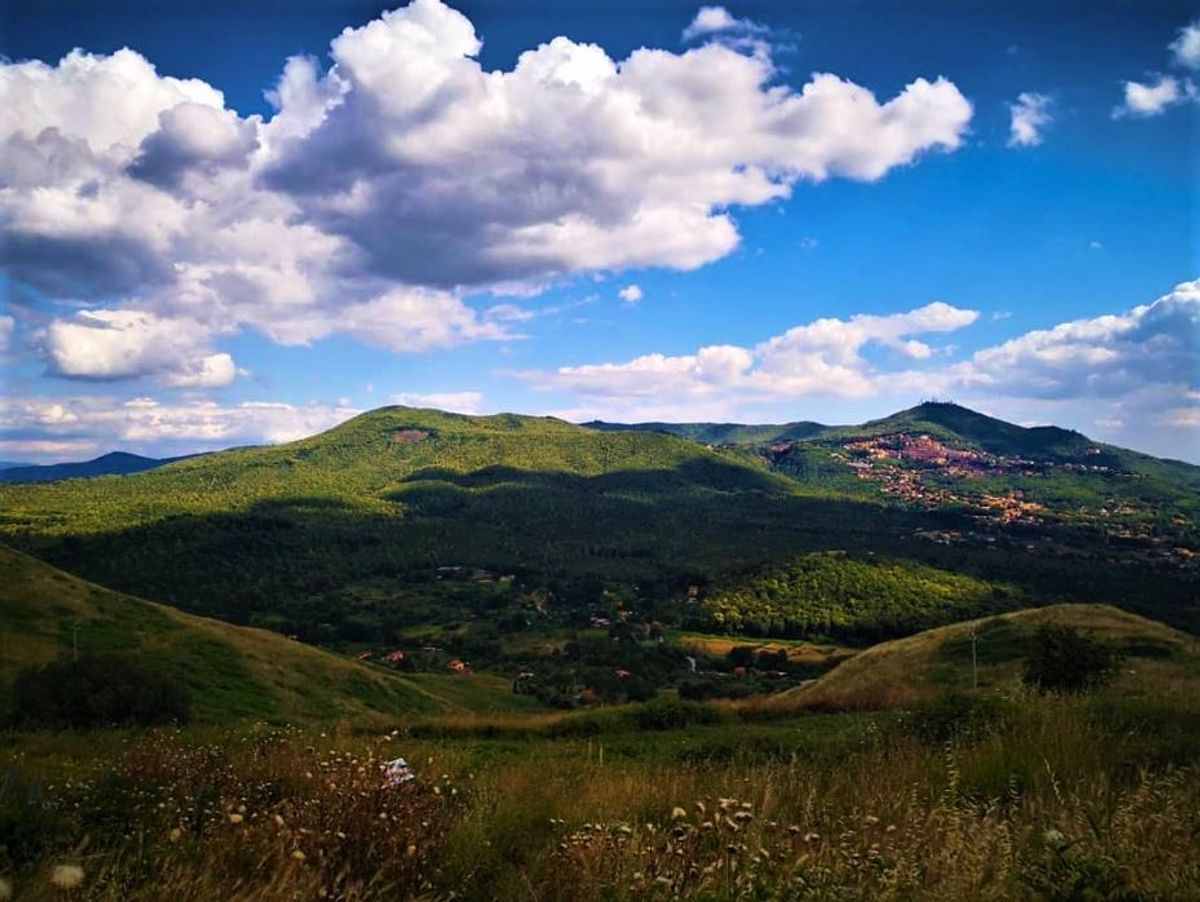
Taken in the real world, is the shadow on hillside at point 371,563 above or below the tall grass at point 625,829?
below

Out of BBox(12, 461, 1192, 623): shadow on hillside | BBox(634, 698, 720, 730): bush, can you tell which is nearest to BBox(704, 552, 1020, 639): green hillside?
BBox(12, 461, 1192, 623): shadow on hillside

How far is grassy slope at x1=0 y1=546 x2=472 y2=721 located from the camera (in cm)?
4219

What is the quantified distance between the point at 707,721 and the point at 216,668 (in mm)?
37430

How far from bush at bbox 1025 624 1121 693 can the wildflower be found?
2622cm

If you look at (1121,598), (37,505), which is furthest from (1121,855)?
(37,505)

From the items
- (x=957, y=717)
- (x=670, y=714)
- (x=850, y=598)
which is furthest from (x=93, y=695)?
(x=850, y=598)

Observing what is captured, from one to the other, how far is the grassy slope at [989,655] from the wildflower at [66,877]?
90.4ft

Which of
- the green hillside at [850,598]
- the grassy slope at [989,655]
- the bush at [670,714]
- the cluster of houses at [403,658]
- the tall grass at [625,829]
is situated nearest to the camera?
the tall grass at [625,829]

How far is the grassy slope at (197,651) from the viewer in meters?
42.2

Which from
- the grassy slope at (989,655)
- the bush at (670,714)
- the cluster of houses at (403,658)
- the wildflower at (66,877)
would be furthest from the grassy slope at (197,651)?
the wildflower at (66,877)

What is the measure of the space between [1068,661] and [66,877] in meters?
28.7

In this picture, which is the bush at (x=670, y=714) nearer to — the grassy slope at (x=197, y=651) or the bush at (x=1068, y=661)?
the bush at (x=1068, y=661)

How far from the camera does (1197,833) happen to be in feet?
14.3

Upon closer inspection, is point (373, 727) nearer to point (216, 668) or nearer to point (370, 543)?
point (216, 668)
